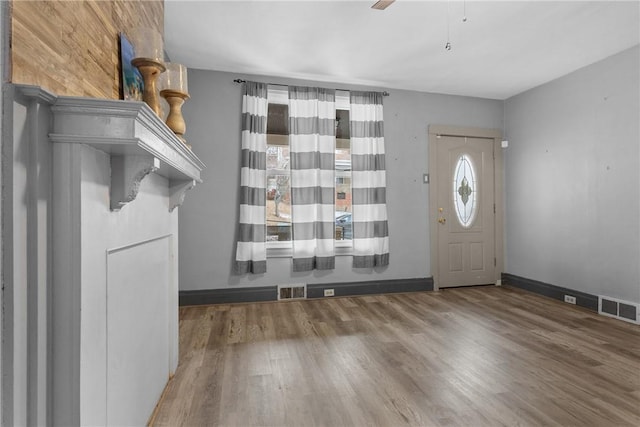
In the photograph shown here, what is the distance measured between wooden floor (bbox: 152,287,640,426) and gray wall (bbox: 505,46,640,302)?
0.55m

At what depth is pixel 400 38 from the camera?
3.09m

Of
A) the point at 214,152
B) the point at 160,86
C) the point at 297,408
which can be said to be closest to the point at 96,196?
the point at 160,86

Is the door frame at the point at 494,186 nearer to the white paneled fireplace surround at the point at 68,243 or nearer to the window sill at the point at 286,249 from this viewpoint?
the window sill at the point at 286,249

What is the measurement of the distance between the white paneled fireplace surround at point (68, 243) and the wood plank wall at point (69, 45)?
0.09 metres

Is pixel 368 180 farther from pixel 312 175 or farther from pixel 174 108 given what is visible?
pixel 174 108

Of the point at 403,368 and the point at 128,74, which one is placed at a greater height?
the point at 128,74

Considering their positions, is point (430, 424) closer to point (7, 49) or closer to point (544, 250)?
point (7, 49)

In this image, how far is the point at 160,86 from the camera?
66.1 inches

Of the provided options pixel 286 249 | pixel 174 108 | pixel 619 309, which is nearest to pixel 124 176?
pixel 174 108

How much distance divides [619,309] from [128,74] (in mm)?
4483

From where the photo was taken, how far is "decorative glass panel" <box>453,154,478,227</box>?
15.2 feet

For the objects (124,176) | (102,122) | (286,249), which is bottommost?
(286,249)

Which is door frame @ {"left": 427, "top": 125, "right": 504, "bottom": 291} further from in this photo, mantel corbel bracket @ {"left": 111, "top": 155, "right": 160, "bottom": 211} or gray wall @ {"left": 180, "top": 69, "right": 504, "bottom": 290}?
mantel corbel bracket @ {"left": 111, "top": 155, "right": 160, "bottom": 211}

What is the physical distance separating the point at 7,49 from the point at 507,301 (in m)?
4.53
